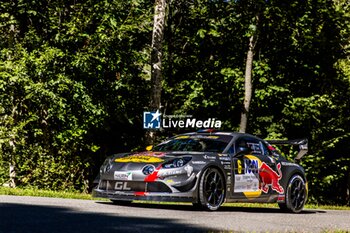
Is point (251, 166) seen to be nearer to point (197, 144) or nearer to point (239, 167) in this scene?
point (239, 167)

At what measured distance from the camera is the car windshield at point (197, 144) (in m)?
12.2

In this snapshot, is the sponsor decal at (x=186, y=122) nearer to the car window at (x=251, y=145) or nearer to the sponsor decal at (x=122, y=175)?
the car window at (x=251, y=145)

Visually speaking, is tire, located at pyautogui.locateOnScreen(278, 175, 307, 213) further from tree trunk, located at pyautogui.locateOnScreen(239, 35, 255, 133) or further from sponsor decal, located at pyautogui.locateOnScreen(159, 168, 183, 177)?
tree trunk, located at pyautogui.locateOnScreen(239, 35, 255, 133)

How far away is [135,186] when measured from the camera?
435 inches

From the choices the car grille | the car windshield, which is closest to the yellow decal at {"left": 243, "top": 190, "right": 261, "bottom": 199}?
the car windshield

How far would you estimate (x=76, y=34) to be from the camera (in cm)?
2155

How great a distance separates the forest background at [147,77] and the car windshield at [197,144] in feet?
27.1

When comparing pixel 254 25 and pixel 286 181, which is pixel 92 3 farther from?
pixel 286 181

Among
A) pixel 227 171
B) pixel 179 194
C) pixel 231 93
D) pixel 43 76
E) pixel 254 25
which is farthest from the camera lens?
pixel 231 93

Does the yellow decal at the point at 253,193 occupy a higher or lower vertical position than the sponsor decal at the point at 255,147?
lower

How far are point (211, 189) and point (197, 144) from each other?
1.36m

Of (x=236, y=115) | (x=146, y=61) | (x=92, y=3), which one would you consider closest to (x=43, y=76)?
(x=92, y=3)

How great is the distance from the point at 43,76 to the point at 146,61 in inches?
210

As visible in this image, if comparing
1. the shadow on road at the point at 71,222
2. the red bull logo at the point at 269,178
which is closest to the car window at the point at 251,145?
the red bull logo at the point at 269,178
